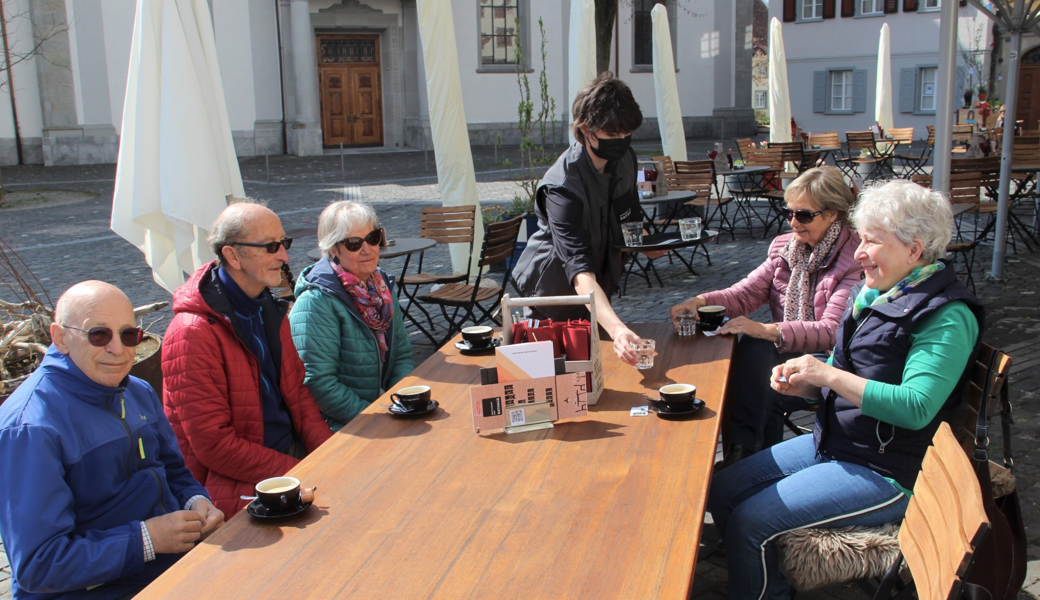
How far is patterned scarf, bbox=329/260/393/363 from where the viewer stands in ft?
11.7

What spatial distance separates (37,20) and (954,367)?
2411cm

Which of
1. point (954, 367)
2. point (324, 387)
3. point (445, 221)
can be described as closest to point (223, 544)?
point (324, 387)

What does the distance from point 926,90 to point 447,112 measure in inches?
1063

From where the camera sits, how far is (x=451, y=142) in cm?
782

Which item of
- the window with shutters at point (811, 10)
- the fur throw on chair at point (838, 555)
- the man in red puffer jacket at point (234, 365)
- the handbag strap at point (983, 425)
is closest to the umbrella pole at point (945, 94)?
the handbag strap at point (983, 425)

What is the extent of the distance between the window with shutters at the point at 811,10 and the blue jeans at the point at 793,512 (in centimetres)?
3237

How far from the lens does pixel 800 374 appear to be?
2.73m

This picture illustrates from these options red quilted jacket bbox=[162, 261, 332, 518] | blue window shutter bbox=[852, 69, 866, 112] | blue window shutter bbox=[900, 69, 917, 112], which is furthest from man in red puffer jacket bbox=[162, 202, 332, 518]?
blue window shutter bbox=[852, 69, 866, 112]

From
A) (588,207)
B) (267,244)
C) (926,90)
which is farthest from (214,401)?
(926,90)

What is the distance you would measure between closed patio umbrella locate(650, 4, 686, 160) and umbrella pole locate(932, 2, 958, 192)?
5.59 meters

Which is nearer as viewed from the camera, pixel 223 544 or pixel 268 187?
pixel 223 544

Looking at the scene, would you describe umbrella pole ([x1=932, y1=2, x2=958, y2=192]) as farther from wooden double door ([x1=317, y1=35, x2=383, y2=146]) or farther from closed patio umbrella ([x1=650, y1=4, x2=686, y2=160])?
wooden double door ([x1=317, y1=35, x2=383, y2=146])

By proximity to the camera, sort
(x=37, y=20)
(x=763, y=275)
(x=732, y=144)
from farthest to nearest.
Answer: (x=732, y=144) → (x=37, y=20) → (x=763, y=275)

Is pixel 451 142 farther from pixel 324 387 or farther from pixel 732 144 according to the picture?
pixel 732 144
